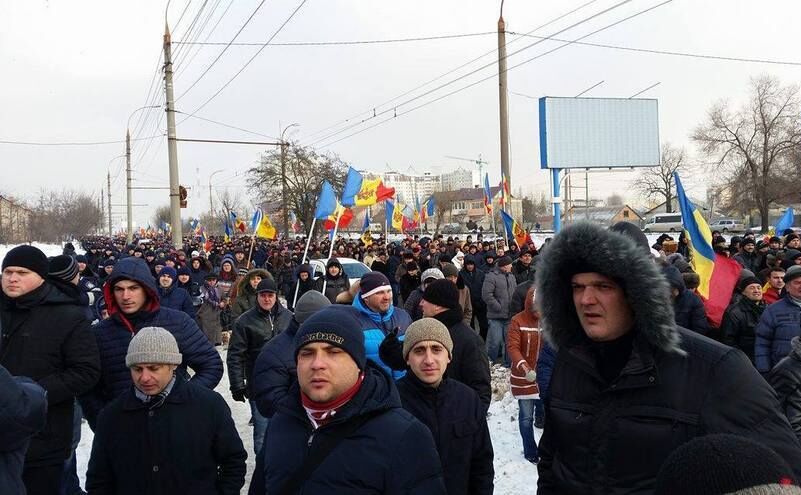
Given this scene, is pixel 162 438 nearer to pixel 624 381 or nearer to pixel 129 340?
pixel 129 340

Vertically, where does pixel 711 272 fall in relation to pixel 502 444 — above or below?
above

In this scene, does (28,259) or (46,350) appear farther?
(28,259)

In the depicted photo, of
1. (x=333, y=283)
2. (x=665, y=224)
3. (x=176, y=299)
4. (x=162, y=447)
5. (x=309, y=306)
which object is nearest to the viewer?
(x=162, y=447)

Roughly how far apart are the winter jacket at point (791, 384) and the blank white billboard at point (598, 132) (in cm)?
1859

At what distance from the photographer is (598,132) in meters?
24.3

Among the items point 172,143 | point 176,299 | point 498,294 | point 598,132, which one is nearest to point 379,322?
point 176,299

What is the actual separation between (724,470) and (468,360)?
3.17m

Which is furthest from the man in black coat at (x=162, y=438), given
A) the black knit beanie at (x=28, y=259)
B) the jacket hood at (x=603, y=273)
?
the jacket hood at (x=603, y=273)

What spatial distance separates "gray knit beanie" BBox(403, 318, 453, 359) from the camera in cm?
363

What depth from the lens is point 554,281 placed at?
2.28 meters

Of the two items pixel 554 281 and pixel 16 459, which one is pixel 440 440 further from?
pixel 16 459

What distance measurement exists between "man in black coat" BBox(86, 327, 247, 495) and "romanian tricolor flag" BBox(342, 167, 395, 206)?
11.8 metres

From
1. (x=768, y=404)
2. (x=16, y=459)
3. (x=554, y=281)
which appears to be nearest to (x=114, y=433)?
(x=16, y=459)

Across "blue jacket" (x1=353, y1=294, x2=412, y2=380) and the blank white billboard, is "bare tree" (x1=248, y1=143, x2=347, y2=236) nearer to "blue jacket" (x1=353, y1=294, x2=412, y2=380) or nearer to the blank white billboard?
the blank white billboard
